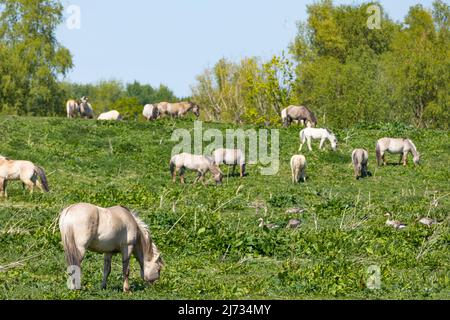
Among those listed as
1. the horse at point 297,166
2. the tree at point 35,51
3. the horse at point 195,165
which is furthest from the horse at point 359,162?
the tree at point 35,51

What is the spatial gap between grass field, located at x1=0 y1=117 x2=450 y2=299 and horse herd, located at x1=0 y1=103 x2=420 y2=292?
48cm

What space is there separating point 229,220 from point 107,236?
34.1 ft

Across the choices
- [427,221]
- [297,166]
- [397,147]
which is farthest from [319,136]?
[427,221]

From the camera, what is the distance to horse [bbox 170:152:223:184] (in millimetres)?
37406

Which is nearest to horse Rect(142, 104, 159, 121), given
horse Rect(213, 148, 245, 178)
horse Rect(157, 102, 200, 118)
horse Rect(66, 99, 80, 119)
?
horse Rect(157, 102, 200, 118)

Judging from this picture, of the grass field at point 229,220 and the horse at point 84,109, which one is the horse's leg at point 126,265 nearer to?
the grass field at point 229,220

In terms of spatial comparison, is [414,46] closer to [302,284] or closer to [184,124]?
[184,124]

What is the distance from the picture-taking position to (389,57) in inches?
3029

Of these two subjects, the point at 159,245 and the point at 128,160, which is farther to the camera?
the point at 128,160

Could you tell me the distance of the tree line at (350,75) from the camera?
70.1 metres
